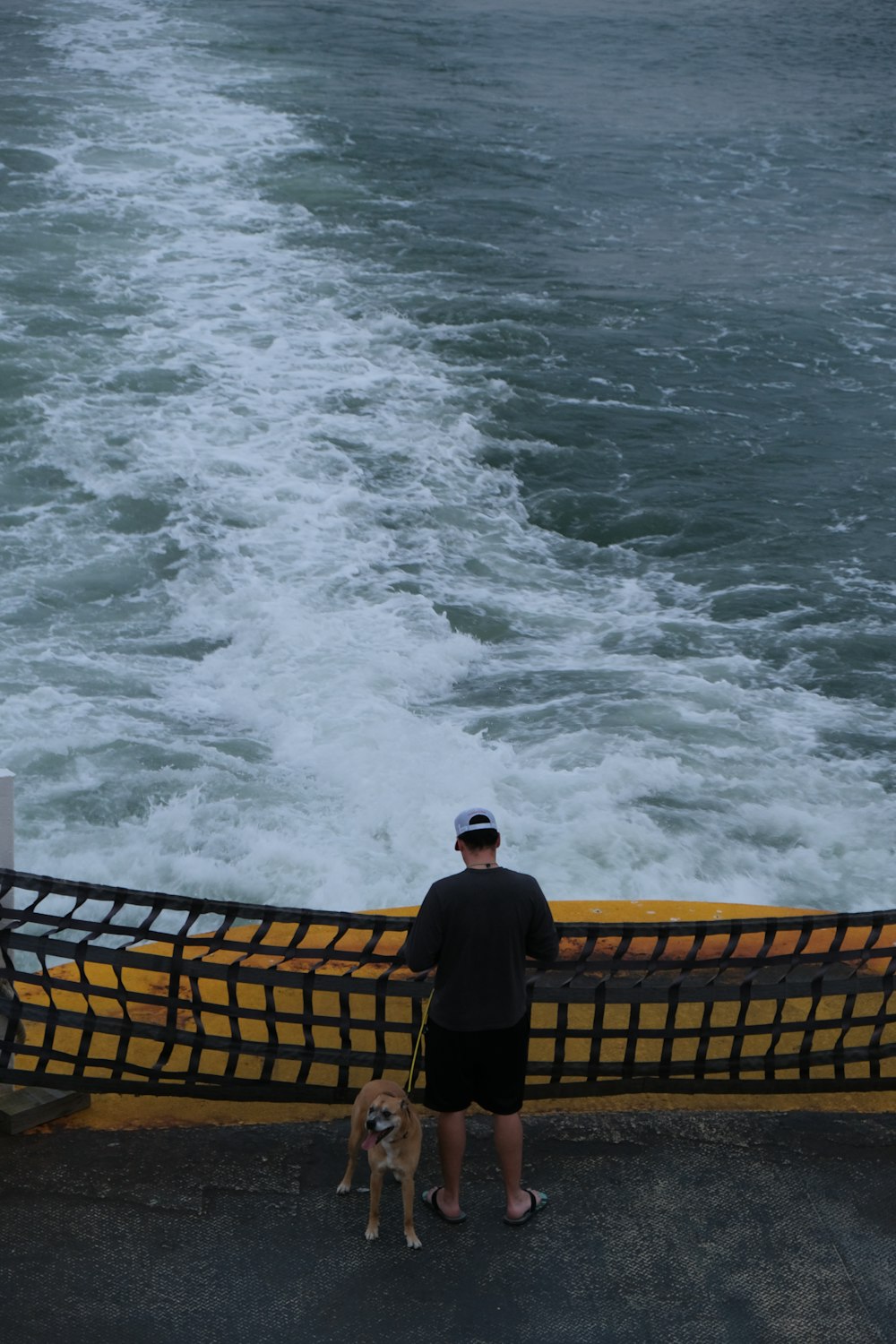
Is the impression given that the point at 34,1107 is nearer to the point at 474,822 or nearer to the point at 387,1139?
the point at 387,1139

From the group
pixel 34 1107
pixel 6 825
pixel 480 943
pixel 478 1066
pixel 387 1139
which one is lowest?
pixel 34 1107

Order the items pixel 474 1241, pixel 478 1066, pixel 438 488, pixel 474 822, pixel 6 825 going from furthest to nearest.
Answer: pixel 438 488 < pixel 6 825 < pixel 474 1241 < pixel 478 1066 < pixel 474 822

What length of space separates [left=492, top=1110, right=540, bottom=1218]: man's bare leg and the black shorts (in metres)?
0.04

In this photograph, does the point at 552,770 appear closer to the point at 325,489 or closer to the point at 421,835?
the point at 421,835

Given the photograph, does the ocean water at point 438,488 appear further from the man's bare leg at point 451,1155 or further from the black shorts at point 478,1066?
the black shorts at point 478,1066

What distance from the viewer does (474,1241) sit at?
476 centimetres

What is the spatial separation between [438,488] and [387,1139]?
12009 mm

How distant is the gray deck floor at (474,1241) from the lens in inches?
175

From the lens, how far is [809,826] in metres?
10.7

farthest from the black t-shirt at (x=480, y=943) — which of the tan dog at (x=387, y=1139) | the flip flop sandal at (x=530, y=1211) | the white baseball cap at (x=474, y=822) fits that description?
the flip flop sandal at (x=530, y=1211)

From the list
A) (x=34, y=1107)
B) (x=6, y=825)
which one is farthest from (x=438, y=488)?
(x=34, y=1107)

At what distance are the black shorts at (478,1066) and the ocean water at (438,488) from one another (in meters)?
4.97

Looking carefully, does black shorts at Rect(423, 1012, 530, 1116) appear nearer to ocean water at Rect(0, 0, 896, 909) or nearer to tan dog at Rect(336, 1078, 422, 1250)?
tan dog at Rect(336, 1078, 422, 1250)

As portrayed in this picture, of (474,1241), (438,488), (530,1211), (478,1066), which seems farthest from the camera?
(438,488)
